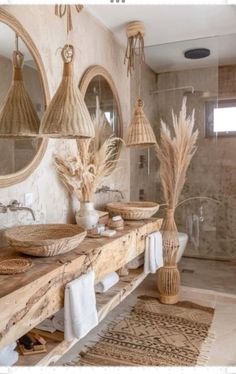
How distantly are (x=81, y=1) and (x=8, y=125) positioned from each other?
2.43 feet

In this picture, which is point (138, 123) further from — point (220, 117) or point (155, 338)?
point (155, 338)

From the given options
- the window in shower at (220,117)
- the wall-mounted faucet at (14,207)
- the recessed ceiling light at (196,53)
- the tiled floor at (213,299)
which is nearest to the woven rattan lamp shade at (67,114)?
the wall-mounted faucet at (14,207)

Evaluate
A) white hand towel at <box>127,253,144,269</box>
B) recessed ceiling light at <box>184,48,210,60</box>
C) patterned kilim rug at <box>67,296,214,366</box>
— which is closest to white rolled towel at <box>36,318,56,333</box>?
patterned kilim rug at <box>67,296,214,366</box>

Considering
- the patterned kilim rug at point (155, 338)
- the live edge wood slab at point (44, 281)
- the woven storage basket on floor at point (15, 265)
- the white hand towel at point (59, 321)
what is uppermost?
the woven storage basket on floor at point (15, 265)

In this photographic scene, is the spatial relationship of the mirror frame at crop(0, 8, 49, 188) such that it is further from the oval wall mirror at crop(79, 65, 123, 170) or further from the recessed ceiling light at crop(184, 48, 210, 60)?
the recessed ceiling light at crop(184, 48, 210, 60)

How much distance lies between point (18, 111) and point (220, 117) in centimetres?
284

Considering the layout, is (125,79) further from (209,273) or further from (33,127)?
(209,273)

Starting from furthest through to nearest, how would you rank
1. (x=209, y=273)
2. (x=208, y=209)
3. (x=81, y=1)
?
(x=208, y=209) < (x=209, y=273) < (x=81, y=1)

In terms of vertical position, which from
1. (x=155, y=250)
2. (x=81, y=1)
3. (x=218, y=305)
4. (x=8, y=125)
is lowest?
(x=218, y=305)

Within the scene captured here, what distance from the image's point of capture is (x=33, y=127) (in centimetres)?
175

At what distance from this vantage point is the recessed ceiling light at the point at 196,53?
3.32 m

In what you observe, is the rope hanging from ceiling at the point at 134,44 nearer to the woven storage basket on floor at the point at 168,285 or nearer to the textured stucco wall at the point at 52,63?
the textured stucco wall at the point at 52,63

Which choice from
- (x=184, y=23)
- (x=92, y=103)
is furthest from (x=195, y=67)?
(x=92, y=103)

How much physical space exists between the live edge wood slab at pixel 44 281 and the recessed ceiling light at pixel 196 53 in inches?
94.4
